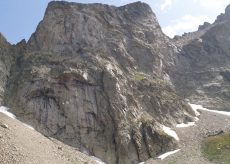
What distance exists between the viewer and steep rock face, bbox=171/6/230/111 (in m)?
141

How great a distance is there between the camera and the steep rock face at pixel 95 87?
268 feet

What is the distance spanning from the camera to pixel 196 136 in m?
86.9

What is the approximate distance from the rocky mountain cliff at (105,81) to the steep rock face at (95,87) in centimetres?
22

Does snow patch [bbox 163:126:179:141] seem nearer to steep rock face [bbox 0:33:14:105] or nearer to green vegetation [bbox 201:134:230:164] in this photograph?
green vegetation [bbox 201:134:230:164]

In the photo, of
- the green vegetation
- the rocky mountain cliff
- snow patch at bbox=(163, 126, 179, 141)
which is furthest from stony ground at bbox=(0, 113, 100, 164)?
snow patch at bbox=(163, 126, 179, 141)

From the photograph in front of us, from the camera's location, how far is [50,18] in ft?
417

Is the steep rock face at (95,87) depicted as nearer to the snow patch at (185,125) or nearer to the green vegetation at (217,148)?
the snow patch at (185,125)

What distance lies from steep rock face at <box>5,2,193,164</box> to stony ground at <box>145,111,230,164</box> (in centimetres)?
400

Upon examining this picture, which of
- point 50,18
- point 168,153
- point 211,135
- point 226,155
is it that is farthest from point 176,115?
point 50,18

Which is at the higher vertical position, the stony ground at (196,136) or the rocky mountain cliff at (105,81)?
the rocky mountain cliff at (105,81)

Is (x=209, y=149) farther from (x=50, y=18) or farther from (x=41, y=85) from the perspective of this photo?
(x=50, y=18)

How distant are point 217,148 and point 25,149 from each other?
39.0m

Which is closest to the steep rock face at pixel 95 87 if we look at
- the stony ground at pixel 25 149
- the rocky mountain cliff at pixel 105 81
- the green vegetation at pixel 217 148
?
the rocky mountain cliff at pixel 105 81

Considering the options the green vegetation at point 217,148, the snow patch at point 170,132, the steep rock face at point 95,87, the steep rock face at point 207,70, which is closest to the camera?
the green vegetation at point 217,148
